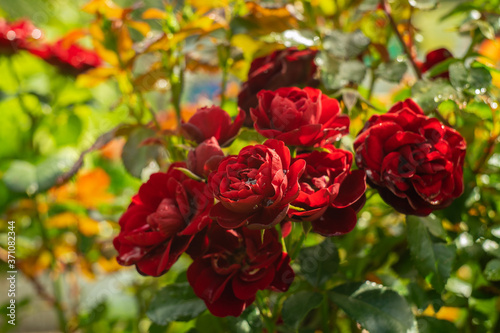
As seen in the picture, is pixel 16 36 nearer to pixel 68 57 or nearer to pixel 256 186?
pixel 68 57

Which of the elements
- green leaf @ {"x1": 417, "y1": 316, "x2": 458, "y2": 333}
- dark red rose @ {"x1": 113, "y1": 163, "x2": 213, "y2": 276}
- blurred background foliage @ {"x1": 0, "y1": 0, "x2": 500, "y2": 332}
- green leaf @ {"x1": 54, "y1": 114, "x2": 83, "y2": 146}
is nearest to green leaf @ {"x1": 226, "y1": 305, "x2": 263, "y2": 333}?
blurred background foliage @ {"x1": 0, "y1": 0, "x2": 500, "y2": 332}

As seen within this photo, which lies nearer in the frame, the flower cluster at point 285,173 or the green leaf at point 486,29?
the flower cluster at point 285,173

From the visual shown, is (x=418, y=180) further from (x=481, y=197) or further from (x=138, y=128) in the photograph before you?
(x=138, y=128)

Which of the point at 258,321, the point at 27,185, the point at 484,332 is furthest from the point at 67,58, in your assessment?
the point at 484,332

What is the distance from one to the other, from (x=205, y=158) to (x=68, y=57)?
644 millimetres

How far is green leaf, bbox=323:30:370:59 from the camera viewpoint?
0.50 m

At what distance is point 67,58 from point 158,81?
0.37 metres

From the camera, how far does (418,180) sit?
37 cm

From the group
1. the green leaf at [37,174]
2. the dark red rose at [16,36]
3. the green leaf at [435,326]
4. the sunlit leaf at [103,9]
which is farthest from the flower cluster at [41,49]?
the green leaf at [435,326]

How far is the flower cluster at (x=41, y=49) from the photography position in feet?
2.81

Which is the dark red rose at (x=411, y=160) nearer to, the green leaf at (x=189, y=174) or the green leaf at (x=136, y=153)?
the green leaf at (x=189, y=174)

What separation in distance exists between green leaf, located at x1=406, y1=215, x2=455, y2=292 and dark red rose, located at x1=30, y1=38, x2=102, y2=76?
28.4 inches

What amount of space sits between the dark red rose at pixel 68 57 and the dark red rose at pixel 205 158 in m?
0.62

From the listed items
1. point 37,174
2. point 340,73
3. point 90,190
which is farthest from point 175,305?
point 90,190
